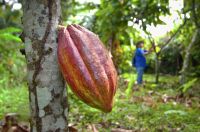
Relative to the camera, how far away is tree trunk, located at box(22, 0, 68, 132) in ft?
4.88

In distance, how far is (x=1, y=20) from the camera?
309 inches

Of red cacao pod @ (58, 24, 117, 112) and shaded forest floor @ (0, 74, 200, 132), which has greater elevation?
red cacao pod @ (58, 24, 117, 112)

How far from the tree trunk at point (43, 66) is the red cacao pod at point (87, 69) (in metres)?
0.07

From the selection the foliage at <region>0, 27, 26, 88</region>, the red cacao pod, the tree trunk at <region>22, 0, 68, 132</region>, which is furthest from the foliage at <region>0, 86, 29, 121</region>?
the red cacao pod

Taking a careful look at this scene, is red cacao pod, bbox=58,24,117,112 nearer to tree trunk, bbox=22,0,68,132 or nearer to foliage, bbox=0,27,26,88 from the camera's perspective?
tree trunk, bbox=22,0,68,132

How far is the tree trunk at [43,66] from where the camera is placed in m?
1.49

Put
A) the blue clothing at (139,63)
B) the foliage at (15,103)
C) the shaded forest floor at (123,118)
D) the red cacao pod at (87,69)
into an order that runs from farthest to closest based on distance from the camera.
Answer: the blue clothing at (139,63), the shaded forest floor at (123,118), the foliage at (15,103), the red cacao pod at (87,69)

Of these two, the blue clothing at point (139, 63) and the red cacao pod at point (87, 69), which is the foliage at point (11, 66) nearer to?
the red cacao pod at point (87, 69)

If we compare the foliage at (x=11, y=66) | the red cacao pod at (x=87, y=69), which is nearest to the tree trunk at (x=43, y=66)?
the red cacao pod at (x=87, y=69)

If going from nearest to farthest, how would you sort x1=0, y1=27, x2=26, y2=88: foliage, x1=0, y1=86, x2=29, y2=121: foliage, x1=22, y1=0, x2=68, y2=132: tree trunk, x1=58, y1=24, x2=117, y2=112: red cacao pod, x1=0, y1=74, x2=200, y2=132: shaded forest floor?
x1=58, y1=24, x2=117, y2=112: red cacao pod
x1=22, y1=0, x2=68, y2=132: tree trunk
x1=0, y1=86, x2=29, y2=121: foliage
x1=0, y1=74, x2=200, y2=132: shaded forest floor
x1=0, y1=27, x2=26, y2=88: foliage

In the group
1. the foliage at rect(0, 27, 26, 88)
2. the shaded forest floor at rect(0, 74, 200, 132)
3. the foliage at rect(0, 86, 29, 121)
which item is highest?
the foliage at rect(0, 27, 26, 88)

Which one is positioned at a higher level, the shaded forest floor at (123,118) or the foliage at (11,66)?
the foliage at (11,66)

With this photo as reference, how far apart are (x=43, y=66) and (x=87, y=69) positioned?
209 millimetres

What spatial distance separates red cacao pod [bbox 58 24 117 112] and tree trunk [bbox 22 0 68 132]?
7cm
